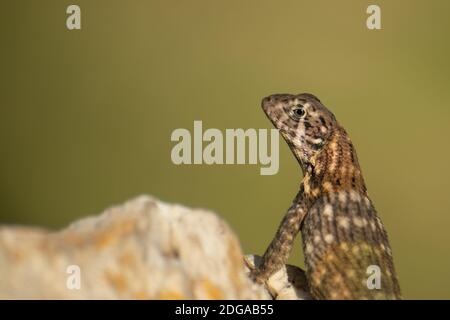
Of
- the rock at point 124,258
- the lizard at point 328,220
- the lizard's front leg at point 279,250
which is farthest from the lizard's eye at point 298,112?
the rock at point 124,258

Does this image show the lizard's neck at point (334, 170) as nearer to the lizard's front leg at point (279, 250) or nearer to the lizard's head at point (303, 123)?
the lizard's head at point (303, 123)

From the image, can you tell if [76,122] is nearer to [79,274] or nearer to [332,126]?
[332,126]

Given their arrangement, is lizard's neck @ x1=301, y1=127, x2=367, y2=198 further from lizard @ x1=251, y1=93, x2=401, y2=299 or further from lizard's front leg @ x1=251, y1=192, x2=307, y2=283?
lizard's front leg @ x1=251, y1=192, x2=307, y2=283

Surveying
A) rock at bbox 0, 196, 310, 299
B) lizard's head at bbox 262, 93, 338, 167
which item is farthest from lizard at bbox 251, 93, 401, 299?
rock at bbox 0, 196, 310, 299

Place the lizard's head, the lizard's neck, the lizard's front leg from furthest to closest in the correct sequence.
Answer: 1. the lizard's head
2. the lizard's neck
3. the lizard's front leg
